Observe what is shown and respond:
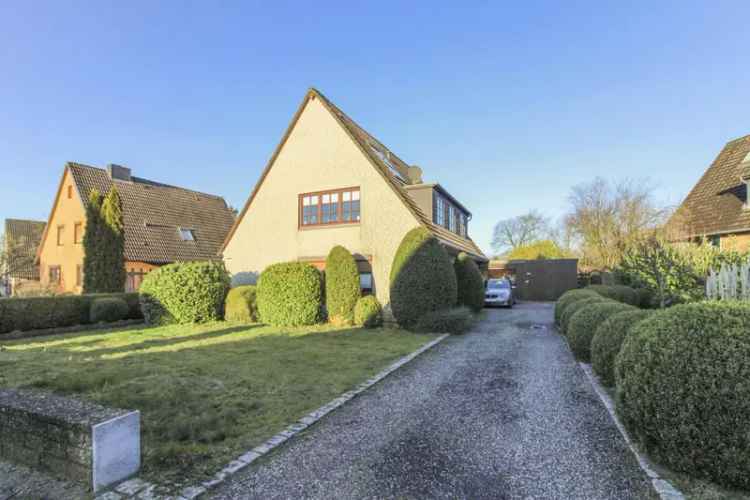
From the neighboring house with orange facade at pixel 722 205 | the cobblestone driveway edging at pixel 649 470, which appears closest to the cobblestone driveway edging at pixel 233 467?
the cobblestone driveway edging at pixel 649 470

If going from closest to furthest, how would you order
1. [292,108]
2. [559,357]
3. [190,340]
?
[559,357] < [190,340] < [292,108]

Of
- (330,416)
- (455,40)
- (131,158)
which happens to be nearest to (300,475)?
(330,416)

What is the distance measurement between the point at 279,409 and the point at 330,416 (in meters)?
0.77

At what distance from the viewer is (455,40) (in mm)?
12078

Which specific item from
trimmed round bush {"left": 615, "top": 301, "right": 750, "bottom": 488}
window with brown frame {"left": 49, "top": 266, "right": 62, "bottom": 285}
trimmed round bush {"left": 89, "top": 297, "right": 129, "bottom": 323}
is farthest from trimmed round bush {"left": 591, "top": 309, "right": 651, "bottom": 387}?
window with brown frame {"left": 49, "top": 266, "right": 62, "bottom": 285}

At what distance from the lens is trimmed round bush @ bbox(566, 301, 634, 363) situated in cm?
760

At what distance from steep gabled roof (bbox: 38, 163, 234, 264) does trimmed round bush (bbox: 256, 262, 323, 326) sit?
13.3 meters

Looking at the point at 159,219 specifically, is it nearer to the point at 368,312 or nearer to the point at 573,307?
the point at 368,312

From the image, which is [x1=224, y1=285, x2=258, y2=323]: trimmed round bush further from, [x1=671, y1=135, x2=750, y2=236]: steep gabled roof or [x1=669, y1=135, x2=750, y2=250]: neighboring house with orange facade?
[x1=671, y1=135, x2=750, y2=236]: steep gabled roof

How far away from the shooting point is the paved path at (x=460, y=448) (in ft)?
11.2

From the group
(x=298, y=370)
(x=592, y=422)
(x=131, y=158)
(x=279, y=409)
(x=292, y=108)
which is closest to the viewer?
(x=592, y=422)

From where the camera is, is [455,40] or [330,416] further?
[455,40]

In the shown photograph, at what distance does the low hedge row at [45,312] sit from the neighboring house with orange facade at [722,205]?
2481cm

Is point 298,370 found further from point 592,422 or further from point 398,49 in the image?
point 398,49
